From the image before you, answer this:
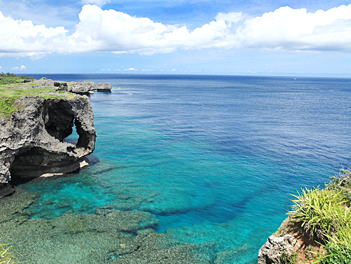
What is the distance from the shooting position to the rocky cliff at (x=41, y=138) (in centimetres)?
2541

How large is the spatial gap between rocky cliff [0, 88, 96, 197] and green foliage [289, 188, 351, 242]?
26.3 m

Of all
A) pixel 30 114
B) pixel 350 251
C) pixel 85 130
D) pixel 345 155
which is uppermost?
pixel 30 114

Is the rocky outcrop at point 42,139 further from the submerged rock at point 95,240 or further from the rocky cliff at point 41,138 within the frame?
the submerged rock at point 95,240

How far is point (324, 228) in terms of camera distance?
13.1 meters

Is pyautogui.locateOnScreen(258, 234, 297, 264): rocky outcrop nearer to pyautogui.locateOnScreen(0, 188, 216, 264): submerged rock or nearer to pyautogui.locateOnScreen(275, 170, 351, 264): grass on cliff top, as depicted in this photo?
pyautogui.locateOnScreen(275, 170, 351, 264): grass on cliff top

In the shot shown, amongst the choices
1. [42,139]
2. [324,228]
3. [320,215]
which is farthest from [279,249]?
[42,139]

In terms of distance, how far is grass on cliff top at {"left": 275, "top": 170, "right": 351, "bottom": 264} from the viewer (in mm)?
11789

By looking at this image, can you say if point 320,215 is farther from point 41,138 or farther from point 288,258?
point 41,138

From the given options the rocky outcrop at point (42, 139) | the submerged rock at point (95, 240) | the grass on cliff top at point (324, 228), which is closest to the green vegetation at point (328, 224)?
the grass on cliff top at point (324, 228)

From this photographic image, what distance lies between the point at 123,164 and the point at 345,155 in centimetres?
3672

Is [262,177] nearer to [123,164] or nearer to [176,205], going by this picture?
[176,205]

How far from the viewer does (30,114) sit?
2673 cm

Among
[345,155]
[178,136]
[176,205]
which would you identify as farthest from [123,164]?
[345,155]

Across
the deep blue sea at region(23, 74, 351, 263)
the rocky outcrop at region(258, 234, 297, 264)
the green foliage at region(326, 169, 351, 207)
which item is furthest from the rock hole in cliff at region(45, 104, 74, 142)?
the green foliage at region(326, 169, 351, 207)
